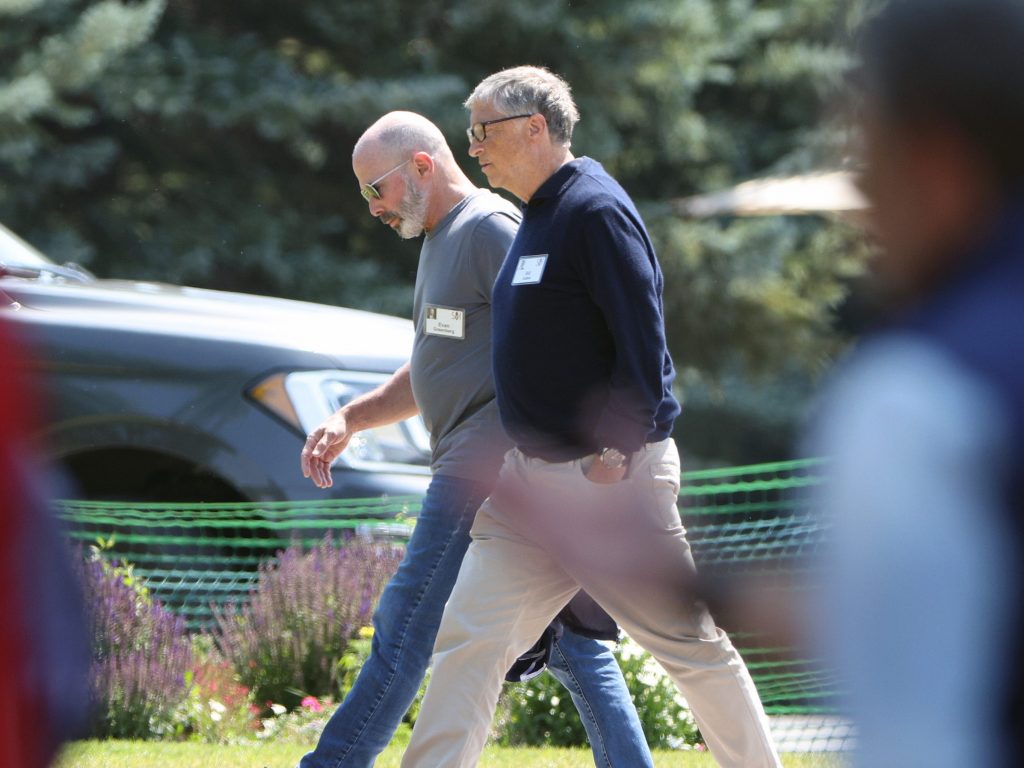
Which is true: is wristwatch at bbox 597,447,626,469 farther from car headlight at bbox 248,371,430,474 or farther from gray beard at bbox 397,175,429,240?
car headlight at bbox 248,371,430,474

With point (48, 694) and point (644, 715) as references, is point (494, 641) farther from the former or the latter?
point (48, 694)

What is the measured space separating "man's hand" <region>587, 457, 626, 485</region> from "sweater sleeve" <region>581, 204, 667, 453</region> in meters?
0.05

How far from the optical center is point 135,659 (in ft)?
Answer: 19.5

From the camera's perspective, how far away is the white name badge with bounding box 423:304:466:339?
4168 mm

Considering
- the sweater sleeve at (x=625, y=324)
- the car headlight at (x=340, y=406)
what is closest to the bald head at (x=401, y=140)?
the sweater sleeve at (x=625, y=324)

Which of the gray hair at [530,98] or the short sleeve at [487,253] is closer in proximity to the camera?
the gray hair at [530,98]

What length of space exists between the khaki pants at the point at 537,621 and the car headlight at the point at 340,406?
2.39 m

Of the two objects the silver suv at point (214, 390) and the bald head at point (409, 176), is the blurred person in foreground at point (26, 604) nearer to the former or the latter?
the bald head at point (409, 176)

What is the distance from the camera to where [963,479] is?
4.18ft

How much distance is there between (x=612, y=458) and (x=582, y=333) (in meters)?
0.28

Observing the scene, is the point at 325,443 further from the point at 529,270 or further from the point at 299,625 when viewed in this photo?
the point at 299,625

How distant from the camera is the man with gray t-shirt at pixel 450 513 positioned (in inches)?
164

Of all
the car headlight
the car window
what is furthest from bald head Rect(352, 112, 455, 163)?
the car window

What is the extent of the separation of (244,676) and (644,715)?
151cm
